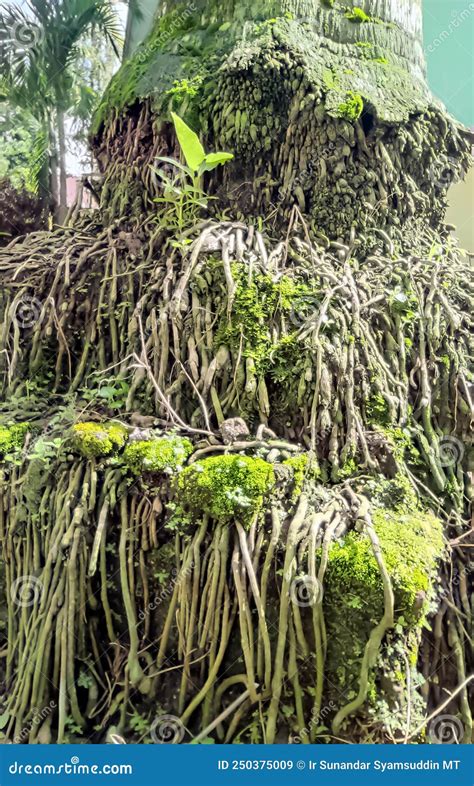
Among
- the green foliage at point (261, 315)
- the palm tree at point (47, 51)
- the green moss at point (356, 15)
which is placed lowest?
the green foliage at point (261, 315)

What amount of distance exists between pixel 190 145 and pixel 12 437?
1.71 metres

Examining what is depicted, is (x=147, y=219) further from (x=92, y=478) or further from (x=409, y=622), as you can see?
(x=409, y=622)

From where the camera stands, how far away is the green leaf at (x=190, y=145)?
302 centimetres

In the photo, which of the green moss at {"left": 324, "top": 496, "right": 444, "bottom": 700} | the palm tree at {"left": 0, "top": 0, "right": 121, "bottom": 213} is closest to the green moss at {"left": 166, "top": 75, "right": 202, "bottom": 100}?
the green moss at {"left": 324, "top": 496, "right": 444, "bottom": 700}

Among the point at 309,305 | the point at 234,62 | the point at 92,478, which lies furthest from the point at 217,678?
the point at 234,62

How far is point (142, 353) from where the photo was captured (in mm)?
2818

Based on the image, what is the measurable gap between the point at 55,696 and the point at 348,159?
2.98m

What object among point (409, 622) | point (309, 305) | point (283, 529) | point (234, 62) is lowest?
point (409, 622)

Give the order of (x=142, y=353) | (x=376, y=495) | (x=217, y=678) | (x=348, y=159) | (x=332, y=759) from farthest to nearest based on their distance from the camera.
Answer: (x=348, y=159)
(x=142, y=353)
(x=376, y=495)
(x=217, y=678)
(x=332, y=759)

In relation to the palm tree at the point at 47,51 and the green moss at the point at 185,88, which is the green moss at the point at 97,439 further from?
the palm tree at the point at 47,51

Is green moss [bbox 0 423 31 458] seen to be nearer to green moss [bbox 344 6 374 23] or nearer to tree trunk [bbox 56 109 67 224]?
green moss [bbox 344 6 374 23]

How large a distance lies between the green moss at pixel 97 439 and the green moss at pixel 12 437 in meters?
0.36

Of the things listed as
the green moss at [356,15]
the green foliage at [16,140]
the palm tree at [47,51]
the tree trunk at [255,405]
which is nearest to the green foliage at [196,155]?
the tree trunk at [255,405]

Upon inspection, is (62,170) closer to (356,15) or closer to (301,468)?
(356,15)
